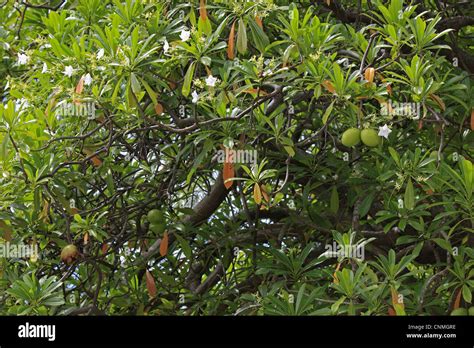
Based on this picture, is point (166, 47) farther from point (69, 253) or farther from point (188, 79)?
point (69, 253)

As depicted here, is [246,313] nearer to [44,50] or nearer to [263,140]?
[263,140]

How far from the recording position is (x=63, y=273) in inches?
165

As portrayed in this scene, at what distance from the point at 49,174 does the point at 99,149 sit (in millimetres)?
234

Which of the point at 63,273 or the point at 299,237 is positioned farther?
the point at 299,237

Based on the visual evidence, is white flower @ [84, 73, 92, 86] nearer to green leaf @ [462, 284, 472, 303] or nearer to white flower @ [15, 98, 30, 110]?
white flower @ [15, 98, 30, 110]

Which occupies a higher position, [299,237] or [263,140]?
[263,140]

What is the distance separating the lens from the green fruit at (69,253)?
3.87 m

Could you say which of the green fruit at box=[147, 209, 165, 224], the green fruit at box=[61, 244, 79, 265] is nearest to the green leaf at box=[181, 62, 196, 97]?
the green fruit at box=[147, 209, 165, 224]

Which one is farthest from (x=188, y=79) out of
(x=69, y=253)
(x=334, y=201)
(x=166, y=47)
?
(x=334, y=201)

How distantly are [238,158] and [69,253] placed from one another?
0.84 metres

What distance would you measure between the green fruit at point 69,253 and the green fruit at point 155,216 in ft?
1.29

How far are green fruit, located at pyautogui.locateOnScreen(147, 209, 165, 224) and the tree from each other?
3 cm

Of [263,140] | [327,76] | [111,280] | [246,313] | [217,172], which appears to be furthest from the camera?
[217,172]
